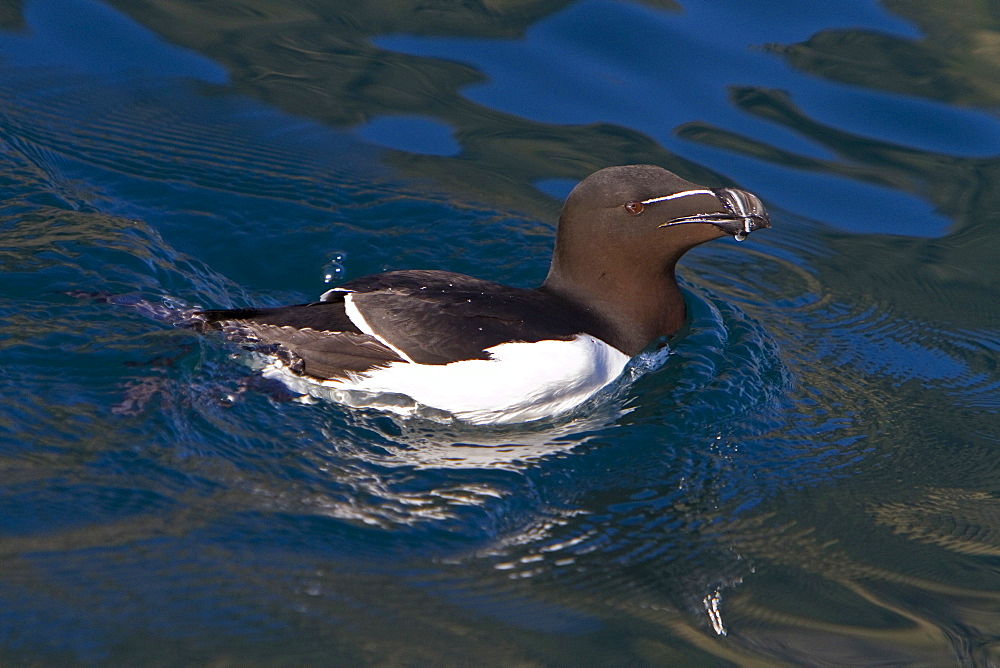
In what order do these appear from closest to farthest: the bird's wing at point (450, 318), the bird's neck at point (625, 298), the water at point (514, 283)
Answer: the water at point (514, 283) → the bird's wing at point (450, 318) → the bird's neck at point (625, 298)

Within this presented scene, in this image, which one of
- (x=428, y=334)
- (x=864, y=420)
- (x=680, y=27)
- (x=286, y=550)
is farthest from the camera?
(x=680, y=27)

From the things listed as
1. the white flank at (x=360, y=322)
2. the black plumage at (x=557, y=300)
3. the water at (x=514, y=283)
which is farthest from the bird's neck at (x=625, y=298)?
the white flank at (x=360, y=322)

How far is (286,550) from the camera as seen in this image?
13.8ft

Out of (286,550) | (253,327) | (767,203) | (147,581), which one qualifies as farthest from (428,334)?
(767,203)

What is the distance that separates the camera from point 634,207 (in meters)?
5.52

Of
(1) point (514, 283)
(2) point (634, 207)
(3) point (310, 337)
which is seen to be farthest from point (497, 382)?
(1) point (514, 283)

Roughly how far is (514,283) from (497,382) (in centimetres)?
179

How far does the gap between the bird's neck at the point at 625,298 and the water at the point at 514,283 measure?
286 mm

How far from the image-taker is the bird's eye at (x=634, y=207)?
5520 millimetres

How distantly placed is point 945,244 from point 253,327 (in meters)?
4.54

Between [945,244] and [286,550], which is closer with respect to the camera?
[286,550]

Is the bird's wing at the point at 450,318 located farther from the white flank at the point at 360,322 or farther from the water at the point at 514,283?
the water at the point at 514,283

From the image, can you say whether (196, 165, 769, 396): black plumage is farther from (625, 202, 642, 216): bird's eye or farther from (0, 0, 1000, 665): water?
(0, 0, 1000, 665): water

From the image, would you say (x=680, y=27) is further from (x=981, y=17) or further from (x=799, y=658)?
→ (x=799, y=658)
